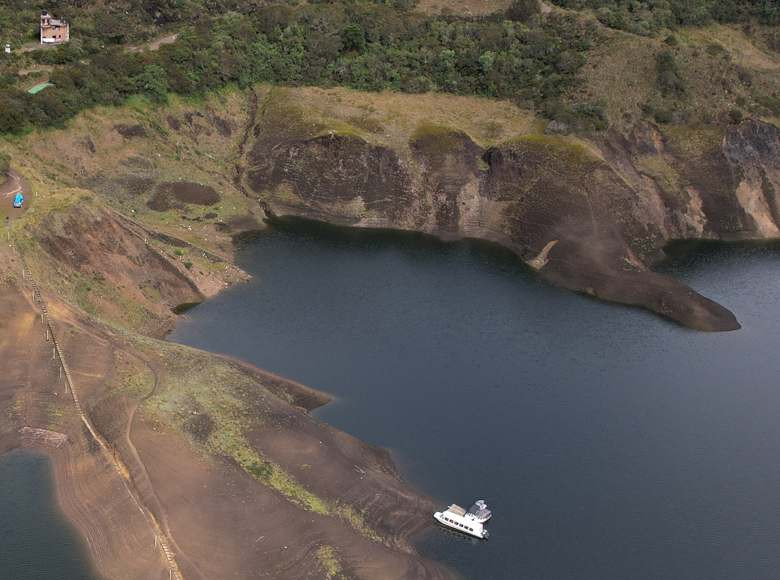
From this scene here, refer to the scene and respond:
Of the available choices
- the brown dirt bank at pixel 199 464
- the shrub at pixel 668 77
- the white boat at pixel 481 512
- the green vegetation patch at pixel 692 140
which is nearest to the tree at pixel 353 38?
Answer: the shrub at pixel 668 77

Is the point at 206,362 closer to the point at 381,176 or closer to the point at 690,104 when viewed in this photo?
the point at 381,176

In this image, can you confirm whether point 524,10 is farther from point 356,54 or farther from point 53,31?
point 53,31

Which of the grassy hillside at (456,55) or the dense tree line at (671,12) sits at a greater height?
the dense tree line at (671,12)

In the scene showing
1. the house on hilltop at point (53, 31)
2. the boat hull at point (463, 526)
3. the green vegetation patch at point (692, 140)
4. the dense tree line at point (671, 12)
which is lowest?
the boat hull at point (463, 526)

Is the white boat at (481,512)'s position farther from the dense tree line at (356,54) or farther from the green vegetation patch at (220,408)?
the dense tree line at (356,54)

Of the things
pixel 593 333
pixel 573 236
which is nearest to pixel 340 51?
pixel 573 236

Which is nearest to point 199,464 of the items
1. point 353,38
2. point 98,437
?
point 98,437
